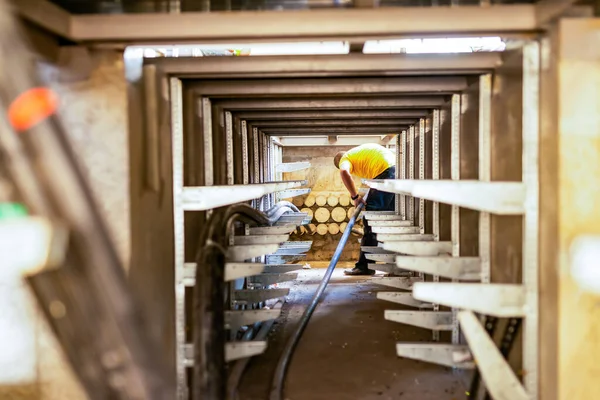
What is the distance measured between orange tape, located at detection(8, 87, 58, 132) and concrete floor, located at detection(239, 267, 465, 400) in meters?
2.62

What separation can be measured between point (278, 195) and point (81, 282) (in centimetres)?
567

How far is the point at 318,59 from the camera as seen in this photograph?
2908 millimetres

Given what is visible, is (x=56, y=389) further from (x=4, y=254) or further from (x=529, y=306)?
(x=529, y=306)

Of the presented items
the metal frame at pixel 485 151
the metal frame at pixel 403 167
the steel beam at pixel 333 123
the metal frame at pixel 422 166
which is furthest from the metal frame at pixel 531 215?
the metal frame at pixel 403 167

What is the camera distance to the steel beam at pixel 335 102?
398 centimetres

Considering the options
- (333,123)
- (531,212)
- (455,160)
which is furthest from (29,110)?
(333,123)

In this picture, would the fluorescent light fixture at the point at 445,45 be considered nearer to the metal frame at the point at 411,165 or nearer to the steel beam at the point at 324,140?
the metal frame at the point at 411,165

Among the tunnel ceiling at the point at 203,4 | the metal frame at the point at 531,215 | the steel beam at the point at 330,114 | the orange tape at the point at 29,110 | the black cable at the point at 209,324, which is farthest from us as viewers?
the steel beam at the point at 330,114

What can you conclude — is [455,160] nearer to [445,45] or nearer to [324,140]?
[445,45]

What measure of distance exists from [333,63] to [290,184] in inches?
71.1

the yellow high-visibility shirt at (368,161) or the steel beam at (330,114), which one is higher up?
the steel beam at (330,114)

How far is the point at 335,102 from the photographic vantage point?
161 inches

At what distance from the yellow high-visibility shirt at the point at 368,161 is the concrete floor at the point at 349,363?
1740 millimetres

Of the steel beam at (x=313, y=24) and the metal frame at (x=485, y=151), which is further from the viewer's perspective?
the metal frame at (x=485, y=151)
